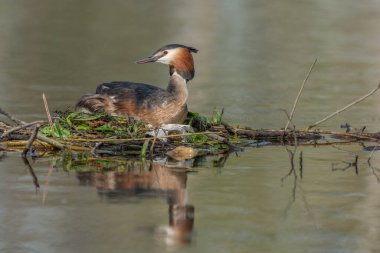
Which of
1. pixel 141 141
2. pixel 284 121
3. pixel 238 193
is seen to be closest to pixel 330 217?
pixel 238 193

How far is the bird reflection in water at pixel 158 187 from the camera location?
20.5 ft

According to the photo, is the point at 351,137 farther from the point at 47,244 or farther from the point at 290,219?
the point at 47,244

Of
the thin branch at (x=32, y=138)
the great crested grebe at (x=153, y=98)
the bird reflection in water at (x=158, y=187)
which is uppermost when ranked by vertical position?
the great crested grebe at (x=153, y=98)

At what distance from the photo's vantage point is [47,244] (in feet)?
19.0

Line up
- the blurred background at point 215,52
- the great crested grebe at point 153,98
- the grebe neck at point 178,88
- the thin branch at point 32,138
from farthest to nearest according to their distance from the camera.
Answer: the blurred background at point 215,52 → the grebe neck at point 178,88 → the great crested grebe at point 153,98 → the thin branch at point 32,138

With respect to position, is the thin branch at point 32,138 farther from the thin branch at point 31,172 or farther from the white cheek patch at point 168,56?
the white cheek patch at point 168,56

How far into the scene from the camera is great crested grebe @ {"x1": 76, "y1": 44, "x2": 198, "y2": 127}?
948 centimetres

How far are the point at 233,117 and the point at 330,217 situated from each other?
4264mm

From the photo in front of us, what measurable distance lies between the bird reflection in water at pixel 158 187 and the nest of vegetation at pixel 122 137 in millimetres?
380

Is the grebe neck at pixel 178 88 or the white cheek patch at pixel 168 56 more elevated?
the white cheek patch at pixel 168 56

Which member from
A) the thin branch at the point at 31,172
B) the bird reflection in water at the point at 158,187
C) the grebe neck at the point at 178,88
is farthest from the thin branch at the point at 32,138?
the grebe neck at the point at 178,88

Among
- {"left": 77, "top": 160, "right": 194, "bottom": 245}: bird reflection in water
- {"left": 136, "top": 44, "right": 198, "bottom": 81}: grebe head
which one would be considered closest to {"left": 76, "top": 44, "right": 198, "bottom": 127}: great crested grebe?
{"left": 136, "top": 44, "right": 198, "bottom": 81}: grebe head

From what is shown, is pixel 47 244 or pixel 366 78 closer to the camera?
pixel 47 244

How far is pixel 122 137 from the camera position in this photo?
8711 mm
